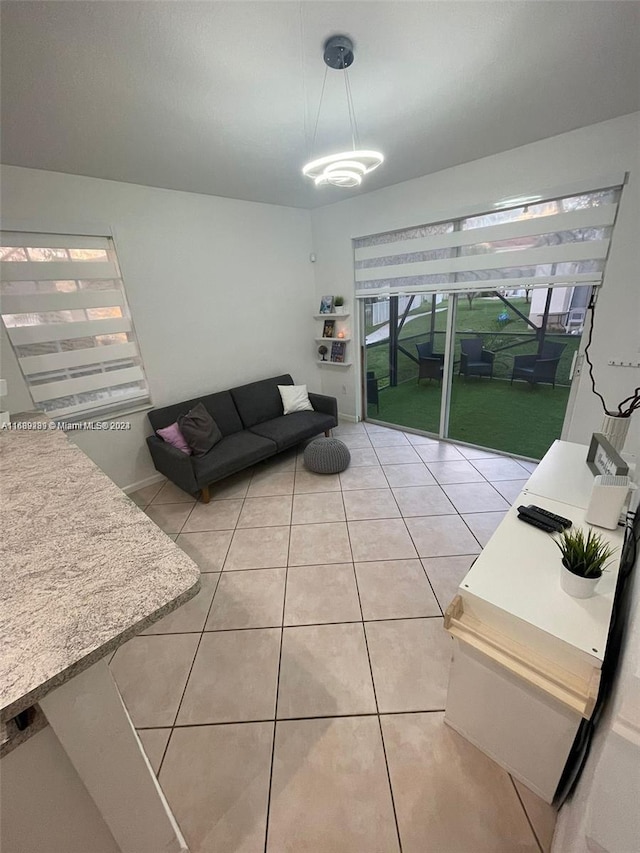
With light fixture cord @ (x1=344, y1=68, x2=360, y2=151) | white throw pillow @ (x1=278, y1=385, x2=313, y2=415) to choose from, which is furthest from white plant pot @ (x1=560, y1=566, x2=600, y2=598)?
white throw pillow @ (x1=278, y1=385, x2=313, y2=415)

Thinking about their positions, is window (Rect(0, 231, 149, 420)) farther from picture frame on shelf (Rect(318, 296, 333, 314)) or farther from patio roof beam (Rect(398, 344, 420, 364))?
patio roof beam (Rect(398, 344, 420, 364))

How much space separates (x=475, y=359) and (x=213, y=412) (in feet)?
9.74

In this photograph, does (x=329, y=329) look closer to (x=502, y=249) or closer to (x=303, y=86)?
(x=502, y=249)

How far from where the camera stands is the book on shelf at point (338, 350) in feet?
14.2

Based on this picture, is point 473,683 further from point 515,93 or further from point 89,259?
point 89,259

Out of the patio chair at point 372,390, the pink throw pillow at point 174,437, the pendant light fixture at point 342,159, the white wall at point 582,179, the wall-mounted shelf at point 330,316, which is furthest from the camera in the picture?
the patio chair at point 372,390

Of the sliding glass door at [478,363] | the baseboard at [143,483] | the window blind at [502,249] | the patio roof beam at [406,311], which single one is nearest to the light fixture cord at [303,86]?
the window blind at [502,249]

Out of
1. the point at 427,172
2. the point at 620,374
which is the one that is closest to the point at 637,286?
the point at 620,374

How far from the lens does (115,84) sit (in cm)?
161

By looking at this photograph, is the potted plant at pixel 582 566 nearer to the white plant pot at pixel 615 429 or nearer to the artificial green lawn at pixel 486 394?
the white plant pot at pixel 615 429

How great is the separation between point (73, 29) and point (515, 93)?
222cm

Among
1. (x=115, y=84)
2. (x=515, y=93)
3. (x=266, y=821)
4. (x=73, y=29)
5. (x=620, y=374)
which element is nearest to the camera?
(x=266, y=821)

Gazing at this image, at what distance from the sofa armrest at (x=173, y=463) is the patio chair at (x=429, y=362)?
2.84 m

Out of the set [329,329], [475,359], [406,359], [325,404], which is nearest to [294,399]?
[325,404]
